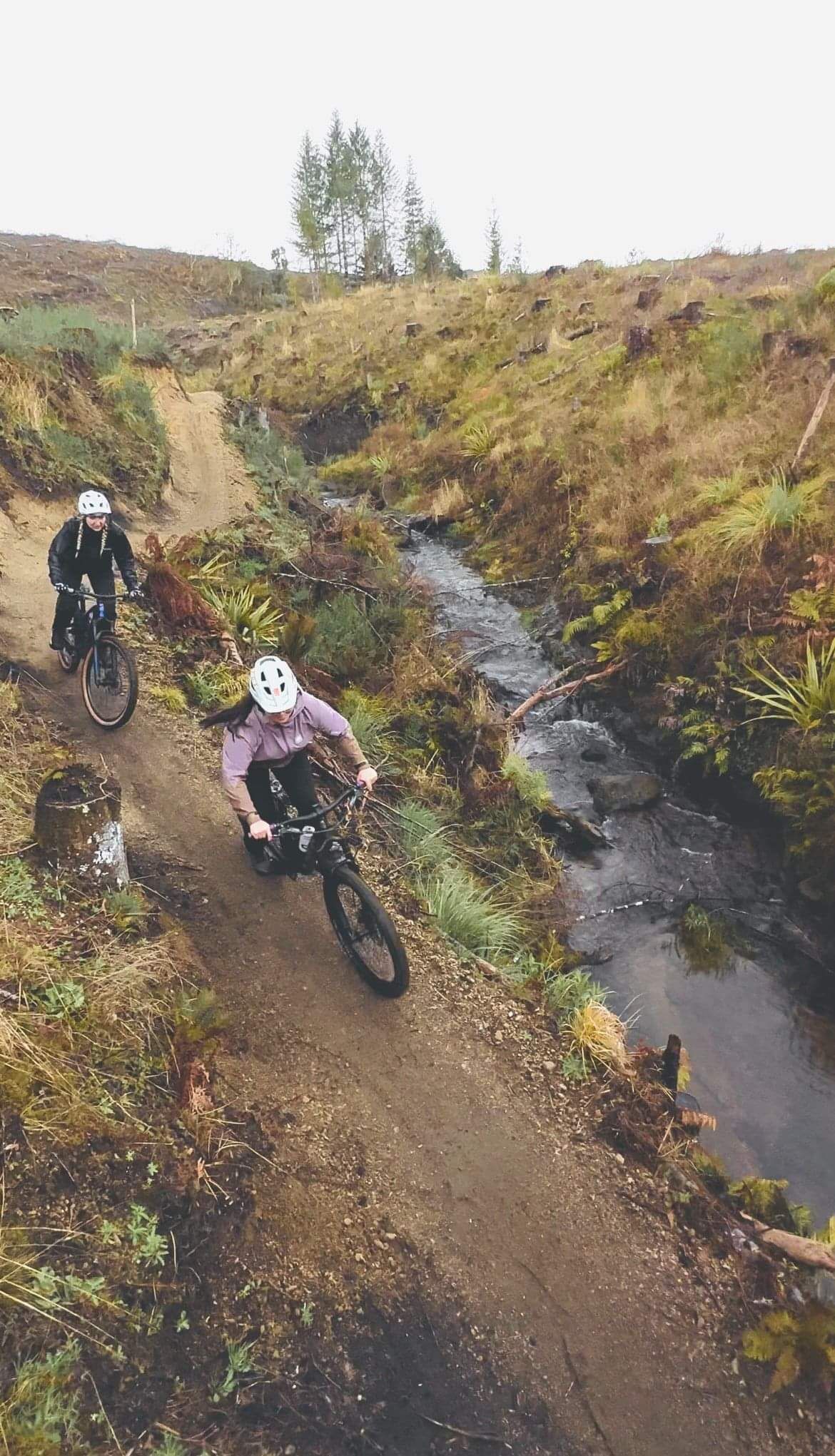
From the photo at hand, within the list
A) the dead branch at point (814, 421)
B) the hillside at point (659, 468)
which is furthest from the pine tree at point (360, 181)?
the dead branch at point (814, 421)

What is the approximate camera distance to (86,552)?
22.5 feet

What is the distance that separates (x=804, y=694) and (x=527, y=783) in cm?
318

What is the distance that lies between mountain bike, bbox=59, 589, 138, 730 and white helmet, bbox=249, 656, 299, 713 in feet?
8.75

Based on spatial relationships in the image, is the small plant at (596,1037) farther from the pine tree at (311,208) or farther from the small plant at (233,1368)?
the pine tree at (311,208)

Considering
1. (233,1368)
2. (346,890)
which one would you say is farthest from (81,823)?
(233,1368)

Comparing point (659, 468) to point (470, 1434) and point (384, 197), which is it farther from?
point (384, 197)

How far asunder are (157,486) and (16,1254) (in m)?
12.6

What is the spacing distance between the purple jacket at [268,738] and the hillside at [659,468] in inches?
204

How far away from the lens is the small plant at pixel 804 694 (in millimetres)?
7629

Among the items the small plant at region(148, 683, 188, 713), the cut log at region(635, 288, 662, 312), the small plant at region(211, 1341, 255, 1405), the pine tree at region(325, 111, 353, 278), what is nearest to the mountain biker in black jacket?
the small plant at region(148, 683, 188, 713)

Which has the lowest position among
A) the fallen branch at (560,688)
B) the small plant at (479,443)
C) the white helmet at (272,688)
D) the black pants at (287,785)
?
the fallen branch at (560,688)

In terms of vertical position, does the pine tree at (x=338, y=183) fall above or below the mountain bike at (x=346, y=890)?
above

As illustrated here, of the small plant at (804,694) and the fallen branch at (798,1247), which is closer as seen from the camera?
the fallen branch at (798,1247)

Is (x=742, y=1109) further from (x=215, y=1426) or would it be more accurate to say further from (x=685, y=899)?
(x=215, y=1426)
